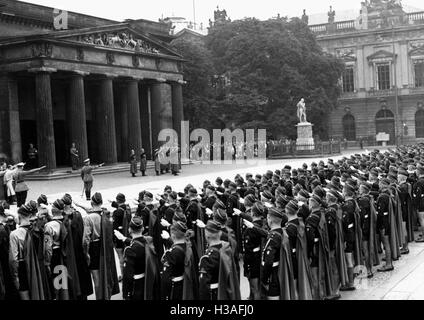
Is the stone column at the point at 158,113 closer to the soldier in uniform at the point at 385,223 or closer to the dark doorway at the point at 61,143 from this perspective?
the dark doorway at the point at 61,143

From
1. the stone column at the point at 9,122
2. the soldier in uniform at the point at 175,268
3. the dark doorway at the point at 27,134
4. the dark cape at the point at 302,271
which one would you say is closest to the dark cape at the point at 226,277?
the soldier in uniform at the point at 175,268

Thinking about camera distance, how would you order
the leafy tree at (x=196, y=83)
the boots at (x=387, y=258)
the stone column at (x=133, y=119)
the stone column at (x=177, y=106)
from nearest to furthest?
1. the boots at (x=387, y=258)
2. the stone column at (x=133, y=119)
3. the stone column at (x=177, y=106)
4. the leafy tree at (x=196, y=83)

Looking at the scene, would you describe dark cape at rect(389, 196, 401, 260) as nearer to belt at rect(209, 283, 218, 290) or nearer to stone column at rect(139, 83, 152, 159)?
belt at rect(209, 283, 218, 290)

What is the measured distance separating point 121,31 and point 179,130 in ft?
29.5

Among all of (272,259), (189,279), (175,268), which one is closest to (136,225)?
(175,268)

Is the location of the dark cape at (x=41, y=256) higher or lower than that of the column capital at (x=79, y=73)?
lower

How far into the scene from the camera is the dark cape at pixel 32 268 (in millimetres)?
8094

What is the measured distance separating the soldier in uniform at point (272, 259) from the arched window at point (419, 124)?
64.1 m

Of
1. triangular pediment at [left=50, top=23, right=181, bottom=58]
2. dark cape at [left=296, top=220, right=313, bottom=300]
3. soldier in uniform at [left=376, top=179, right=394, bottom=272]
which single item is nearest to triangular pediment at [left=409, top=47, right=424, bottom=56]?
triangular pediment at [left=50, top=23, right=181, bottom=58]

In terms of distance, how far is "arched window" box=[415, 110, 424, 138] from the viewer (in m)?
67.3

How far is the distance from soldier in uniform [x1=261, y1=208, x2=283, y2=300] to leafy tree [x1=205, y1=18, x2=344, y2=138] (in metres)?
44.3

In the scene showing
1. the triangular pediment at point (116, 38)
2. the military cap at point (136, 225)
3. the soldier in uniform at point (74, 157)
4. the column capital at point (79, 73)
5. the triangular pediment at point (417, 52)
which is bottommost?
the military cap at point (136, 225)

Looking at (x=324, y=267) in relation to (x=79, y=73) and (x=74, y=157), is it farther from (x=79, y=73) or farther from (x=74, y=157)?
(x=79, y=73)
